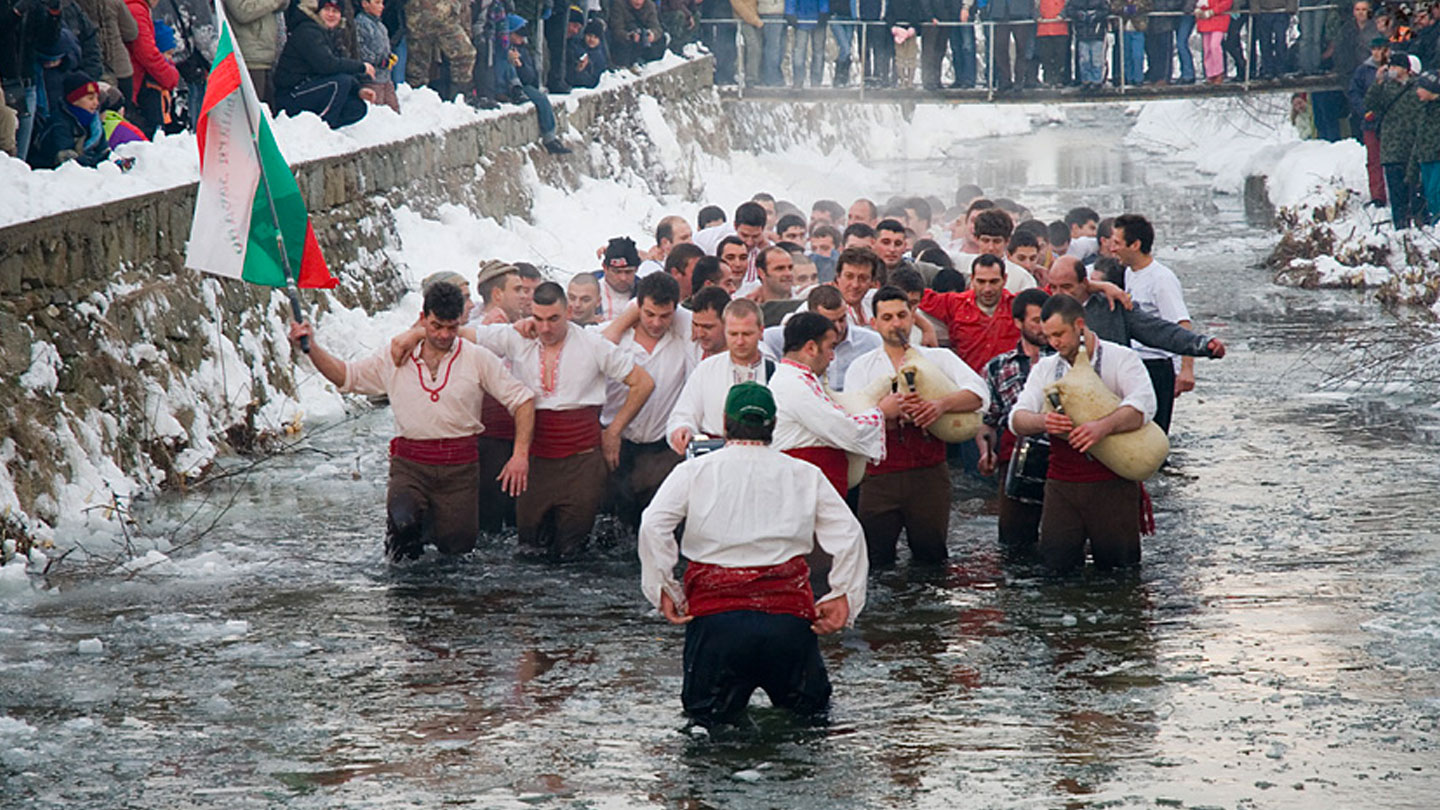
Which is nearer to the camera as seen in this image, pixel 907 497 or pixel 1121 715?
pixel 1121 715

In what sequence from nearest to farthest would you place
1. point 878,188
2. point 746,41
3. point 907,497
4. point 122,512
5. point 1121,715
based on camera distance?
point 1121,715 < point 907,497 < point 122,512 < point 746,41 < point 878,188

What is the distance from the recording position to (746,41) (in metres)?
32.2

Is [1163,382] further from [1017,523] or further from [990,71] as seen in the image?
[990,71]

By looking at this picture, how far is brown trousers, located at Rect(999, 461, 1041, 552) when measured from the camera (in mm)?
10227

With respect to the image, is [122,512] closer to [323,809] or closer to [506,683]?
[506,683]

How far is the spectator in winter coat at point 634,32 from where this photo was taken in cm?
2772

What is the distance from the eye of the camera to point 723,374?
9.31m

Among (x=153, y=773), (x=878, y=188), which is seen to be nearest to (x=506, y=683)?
(x=153, y=773)

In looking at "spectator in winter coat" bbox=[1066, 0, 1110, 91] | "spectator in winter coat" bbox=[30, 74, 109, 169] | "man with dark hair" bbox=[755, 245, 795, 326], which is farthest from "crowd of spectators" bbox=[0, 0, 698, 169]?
"spectator in winter coat" bbox=[1066, 0, 1110, 91]

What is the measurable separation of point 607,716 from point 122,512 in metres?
4.37

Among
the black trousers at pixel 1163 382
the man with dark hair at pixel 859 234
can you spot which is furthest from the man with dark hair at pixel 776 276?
the black trousers at pixel 1163 382

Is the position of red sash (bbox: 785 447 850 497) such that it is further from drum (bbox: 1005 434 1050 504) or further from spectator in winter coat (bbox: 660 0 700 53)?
spectator in winter coat (bbox: 660 0 700 53)

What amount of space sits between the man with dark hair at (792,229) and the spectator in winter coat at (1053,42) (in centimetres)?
1389

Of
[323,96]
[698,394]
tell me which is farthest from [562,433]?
[323,96]
